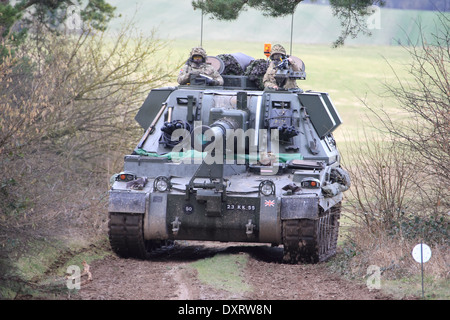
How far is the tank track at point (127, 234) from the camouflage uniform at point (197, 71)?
3371 millimetres

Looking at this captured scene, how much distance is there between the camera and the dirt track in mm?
9180

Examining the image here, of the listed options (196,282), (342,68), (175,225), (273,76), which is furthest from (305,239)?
(342,68)

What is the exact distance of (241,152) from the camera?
40.6 ft

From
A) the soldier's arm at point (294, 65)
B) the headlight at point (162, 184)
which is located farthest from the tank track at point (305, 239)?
the soldier's arm at point (294, 65)

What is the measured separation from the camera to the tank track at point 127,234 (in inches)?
448

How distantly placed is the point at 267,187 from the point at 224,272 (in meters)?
1.40

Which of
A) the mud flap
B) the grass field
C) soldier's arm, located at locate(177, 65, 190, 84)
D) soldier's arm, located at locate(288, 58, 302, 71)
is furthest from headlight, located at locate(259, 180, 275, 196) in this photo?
the grass field

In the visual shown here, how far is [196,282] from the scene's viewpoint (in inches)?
385

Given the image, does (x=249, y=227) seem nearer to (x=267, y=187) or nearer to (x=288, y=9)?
(x=267, y=187)

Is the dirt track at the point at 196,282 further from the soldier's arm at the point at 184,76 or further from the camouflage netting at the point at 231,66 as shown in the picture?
the camouflage netting at the point at 231,66

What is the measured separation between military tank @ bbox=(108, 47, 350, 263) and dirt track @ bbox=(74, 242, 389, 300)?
1.18 ft

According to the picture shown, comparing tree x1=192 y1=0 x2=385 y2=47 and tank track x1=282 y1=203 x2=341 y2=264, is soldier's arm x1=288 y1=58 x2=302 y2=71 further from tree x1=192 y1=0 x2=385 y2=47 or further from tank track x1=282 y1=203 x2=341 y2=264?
tank track x1=282 y1=203 x2=341 y2=264
